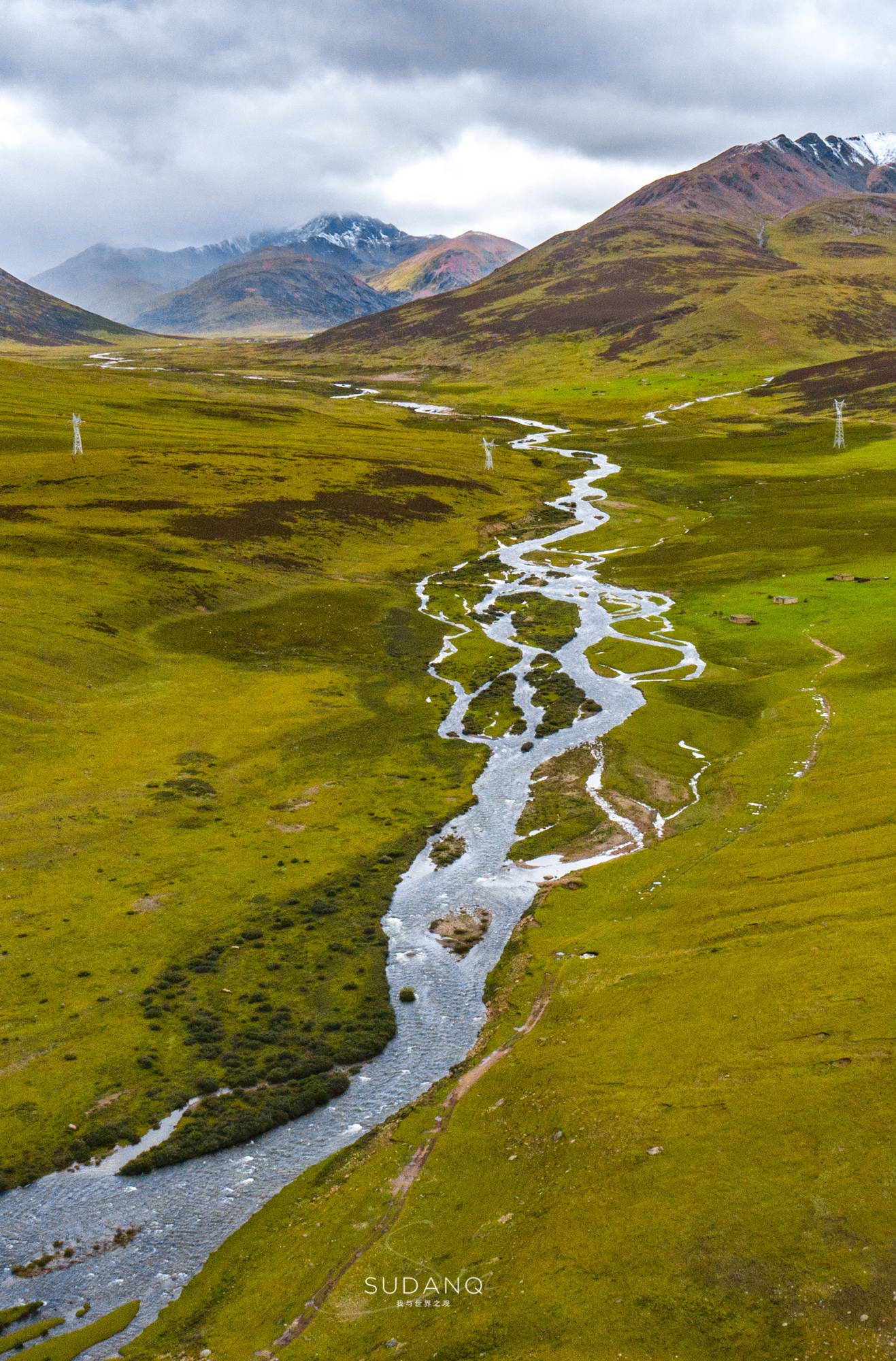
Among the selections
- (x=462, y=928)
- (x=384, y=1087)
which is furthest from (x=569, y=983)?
(x=384, y=1087)

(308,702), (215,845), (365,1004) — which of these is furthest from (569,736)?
(365,1004)

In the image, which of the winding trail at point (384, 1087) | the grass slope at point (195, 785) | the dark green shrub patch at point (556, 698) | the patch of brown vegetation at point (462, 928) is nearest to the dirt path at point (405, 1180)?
the winding trail at point (384, 1087)

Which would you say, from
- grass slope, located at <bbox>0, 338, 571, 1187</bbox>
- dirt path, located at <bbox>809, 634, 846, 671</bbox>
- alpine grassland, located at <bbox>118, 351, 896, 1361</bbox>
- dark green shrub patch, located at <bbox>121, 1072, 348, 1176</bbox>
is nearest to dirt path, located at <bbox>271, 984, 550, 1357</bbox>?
alpine grassland, located at <bbox>118, 351, 896, 1361</bbox>

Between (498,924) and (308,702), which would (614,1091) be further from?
(308,702)

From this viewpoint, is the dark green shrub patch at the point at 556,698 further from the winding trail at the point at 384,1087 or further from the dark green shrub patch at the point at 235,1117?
the dark green shrub patch at the point at 235,1117

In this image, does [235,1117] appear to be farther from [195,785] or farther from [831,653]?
[831,653]

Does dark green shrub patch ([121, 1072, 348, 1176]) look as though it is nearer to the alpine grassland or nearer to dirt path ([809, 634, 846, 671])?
the alpine grassland
